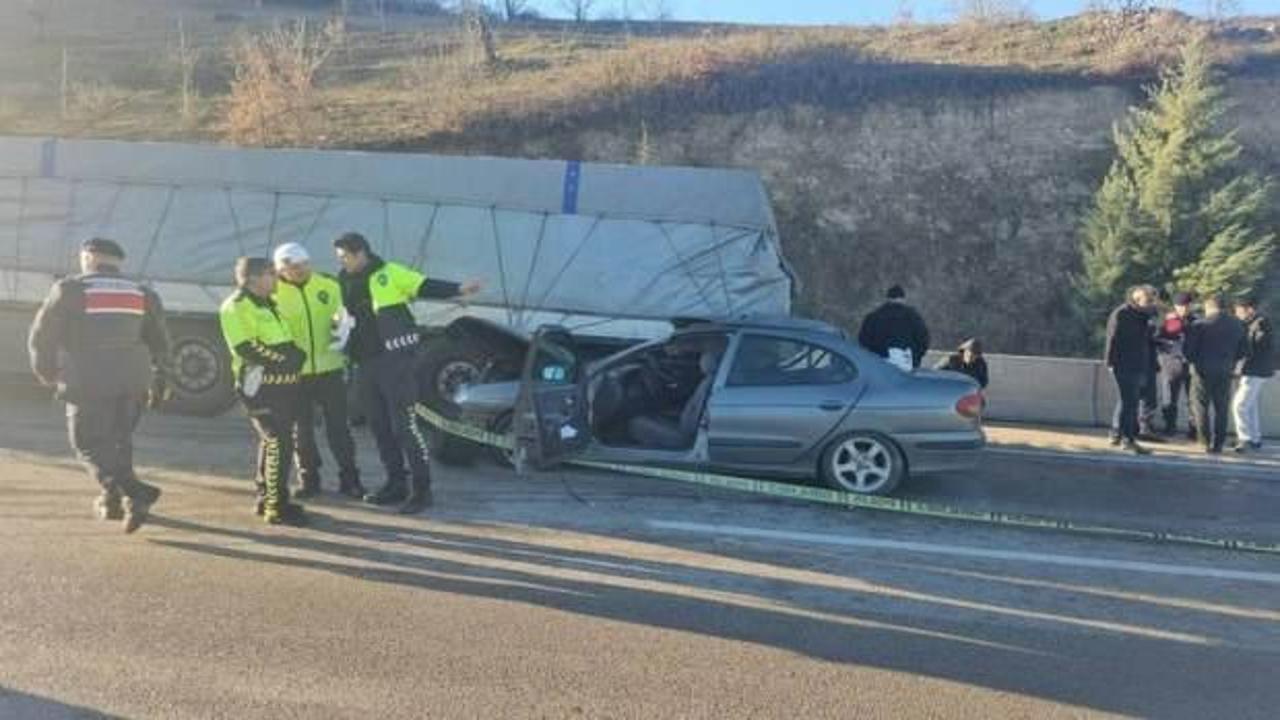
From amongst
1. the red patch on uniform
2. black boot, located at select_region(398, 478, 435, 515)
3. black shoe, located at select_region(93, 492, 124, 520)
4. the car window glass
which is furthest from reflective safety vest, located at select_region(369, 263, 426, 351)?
the car window glass

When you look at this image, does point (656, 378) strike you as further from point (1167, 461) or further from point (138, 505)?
point (1167, 461)

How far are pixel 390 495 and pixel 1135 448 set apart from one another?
7695mm

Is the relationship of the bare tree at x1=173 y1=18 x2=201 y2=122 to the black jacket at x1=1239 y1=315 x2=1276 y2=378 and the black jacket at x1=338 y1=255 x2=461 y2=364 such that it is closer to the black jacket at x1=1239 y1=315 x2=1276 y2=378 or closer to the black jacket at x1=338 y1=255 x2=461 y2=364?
the black jacket at x1=338 y1=255 x2=461 y2=364

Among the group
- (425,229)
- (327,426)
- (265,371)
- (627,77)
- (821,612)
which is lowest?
(821,612)

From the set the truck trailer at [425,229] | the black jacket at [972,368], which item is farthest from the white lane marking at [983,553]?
the black jacket at [972,368]

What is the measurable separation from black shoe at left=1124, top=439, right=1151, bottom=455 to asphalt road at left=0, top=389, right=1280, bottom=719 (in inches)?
124

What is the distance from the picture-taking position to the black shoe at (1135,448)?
36.7 ft

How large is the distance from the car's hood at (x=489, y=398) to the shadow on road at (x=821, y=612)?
72.5 inches

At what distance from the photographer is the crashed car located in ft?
26.7

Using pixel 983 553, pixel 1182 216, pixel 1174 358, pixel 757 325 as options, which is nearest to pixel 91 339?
pixel 757 325

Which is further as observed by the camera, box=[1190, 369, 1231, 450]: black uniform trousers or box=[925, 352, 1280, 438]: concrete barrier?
box=[925, 352, 1280, 438]: concrete barrier

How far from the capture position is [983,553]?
6.69 m

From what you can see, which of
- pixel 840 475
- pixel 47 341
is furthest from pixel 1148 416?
pixel 47 341

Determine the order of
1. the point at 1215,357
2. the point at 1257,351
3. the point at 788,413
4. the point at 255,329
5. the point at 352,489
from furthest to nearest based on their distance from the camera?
the point at 1257,351, the point at 1215,357, the point at 788,413, the point at 352,489, the point at 255,329
